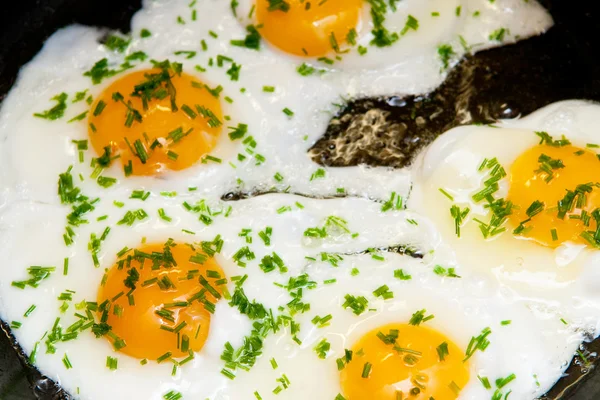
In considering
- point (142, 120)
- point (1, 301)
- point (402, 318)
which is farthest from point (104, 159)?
point (402, 318)

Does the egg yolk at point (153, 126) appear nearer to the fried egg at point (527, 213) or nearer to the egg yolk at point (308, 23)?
the egg yolk at point (308, 23)

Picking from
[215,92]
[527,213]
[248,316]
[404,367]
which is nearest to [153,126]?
[215,92]

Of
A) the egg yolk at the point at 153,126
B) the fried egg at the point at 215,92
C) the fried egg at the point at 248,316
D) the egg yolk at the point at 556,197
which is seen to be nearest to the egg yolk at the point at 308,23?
the fried egg at the point at 215,92

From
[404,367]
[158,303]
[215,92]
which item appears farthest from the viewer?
[215,92]

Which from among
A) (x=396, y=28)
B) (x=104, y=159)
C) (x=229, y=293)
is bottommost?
(x=229, y=293)

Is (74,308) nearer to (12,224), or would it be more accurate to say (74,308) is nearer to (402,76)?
(12,224)

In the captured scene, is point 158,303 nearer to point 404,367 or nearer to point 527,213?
point 404,367

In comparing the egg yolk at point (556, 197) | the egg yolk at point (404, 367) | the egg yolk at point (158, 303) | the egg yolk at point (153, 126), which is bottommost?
the egg yolk at point (404, 367)
